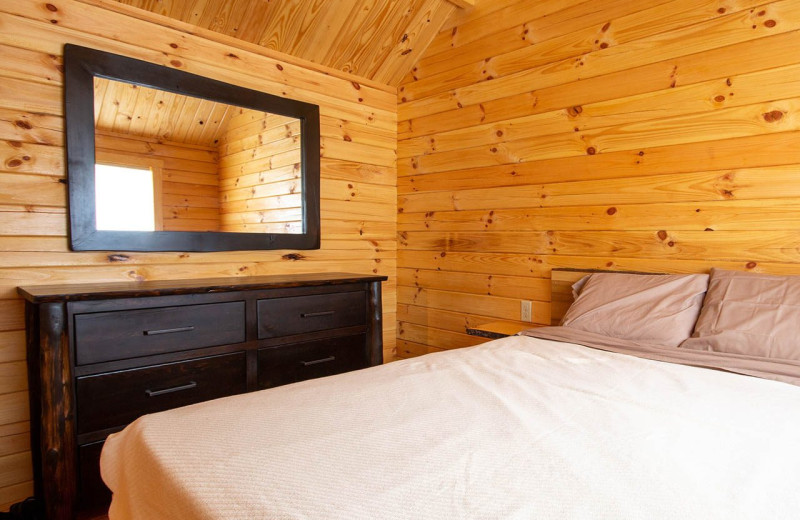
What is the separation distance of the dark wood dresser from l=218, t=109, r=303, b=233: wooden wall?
0.39 meters

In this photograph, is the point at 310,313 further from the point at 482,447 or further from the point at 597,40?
the point at 597,40

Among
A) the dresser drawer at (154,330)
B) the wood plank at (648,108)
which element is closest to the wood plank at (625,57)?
the wood plank at (648,108)

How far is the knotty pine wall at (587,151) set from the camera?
1.94 metres

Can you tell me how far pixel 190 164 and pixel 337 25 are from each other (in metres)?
1.13

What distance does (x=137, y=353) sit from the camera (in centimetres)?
186

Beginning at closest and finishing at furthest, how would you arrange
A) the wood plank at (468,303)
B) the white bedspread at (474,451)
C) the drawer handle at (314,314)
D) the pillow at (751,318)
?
the white bedspread at (474,451), the pillow at (751,318), the drawer handle at (314,314), the wood plank at (468,303)

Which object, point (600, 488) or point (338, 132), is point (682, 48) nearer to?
point (338, 132)

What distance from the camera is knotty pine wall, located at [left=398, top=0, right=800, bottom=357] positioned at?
1938 millimetres

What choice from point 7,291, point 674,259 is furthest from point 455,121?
point 7,291

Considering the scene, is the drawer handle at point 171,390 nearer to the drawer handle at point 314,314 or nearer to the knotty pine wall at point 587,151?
the drawer handle at point 314,314

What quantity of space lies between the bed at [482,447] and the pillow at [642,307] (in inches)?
13.0

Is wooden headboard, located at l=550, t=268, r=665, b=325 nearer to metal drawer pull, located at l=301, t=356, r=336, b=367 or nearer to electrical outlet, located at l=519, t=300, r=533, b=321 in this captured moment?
electrical outlet, located at l=519, t=300, r=533, b=321

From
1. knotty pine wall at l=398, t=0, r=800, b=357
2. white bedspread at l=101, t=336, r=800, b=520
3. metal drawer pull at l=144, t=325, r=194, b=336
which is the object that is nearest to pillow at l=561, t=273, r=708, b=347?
knotty pine wall at l=398, t=0, r=800, b=357

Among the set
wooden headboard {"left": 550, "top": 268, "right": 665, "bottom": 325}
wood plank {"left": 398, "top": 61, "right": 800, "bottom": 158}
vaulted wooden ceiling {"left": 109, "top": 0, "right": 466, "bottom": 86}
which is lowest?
wooden headboard {"left": 550, "top": 268, "right": 665, "bottom": 325}
